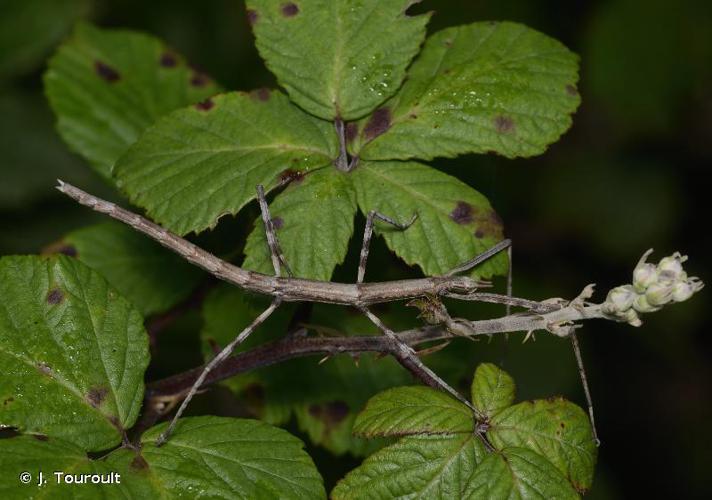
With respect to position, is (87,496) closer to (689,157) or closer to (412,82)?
(412,82)

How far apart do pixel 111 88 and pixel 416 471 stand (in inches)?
137

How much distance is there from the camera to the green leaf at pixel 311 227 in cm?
346

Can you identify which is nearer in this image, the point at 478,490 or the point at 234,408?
the point at 478,490

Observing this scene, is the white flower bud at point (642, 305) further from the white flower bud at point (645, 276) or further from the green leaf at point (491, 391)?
the green leaf at point (491, 391)

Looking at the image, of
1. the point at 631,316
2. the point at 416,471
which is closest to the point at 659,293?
the point at 631,316

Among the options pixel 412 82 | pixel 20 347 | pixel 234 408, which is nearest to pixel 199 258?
Answer: pixel 20 347

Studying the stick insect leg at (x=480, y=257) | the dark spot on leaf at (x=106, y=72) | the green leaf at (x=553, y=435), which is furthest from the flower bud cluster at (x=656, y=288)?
the dark spot on leaf at (x=106, y=72)

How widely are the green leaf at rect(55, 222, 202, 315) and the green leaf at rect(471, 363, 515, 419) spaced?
2.09 m

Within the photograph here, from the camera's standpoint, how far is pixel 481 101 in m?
3.77

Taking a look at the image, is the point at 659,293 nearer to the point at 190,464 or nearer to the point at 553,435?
the point at 553,435

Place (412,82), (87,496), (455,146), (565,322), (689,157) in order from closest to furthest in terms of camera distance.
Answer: (87,496)
(565,322)
(455,146)
(412,82)
(689,157)

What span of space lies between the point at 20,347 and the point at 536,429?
7.15 feet

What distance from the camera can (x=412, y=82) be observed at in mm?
4000

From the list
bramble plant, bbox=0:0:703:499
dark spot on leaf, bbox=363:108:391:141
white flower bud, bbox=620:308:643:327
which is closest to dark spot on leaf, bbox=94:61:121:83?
bramble plant, bbox=0:0:703:499
